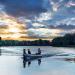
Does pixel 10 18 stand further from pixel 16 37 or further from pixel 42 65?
pixel 42 65

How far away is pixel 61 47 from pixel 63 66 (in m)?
0.19

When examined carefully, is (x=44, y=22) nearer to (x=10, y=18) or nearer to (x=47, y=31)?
(x=47, y=31)

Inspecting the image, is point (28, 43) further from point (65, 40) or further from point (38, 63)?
point (65, 40)

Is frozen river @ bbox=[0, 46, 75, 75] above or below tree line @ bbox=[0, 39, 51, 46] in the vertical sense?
below

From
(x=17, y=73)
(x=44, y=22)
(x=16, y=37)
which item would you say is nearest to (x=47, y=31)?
(x=44, y=22)

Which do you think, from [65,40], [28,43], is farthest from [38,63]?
[65,40]

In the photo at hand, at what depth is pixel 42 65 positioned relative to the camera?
112 inches

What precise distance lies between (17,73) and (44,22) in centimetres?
55

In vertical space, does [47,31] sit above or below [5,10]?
below

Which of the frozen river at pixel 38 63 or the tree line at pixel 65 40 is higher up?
the tree line at pixel 65 40

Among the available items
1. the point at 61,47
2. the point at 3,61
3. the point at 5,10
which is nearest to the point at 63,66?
the point at 61,47

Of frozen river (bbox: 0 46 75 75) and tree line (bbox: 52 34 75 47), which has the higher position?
tree line (bbox: 52 34 75 47)

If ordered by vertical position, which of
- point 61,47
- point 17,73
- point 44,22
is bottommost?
point 17,73

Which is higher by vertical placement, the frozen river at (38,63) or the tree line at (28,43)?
the tree line at (28,43)
